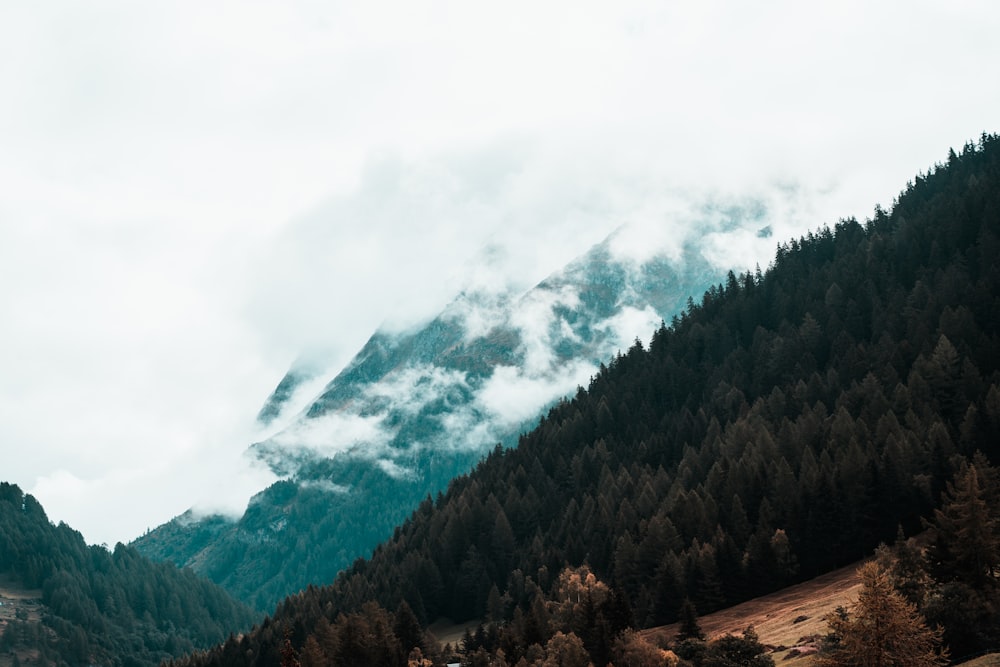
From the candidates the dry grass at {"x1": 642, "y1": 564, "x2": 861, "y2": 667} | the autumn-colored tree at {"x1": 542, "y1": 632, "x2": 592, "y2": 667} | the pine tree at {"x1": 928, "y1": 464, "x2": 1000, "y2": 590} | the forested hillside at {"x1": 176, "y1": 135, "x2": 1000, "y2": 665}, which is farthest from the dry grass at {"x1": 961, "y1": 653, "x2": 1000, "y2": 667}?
the forested hillside at {"x1": 176, "y1": 135, "x2": 1000, "y2": 665}

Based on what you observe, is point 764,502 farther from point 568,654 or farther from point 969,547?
point 969,547

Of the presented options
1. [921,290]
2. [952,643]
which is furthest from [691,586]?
[921,290]

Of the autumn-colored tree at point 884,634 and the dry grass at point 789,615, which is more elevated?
the autumn-colored tree at point 884,634

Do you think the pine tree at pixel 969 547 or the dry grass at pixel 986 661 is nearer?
the dry grass at pixel 986 661

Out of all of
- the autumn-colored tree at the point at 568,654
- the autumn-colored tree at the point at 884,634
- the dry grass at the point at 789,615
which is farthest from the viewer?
the autumn-colored tree at the point at 568,654

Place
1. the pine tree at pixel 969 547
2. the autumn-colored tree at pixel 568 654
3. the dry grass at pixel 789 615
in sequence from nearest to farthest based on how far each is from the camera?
the pine tree at pixel 969 547, the dry grass at pixel 789 615, the autumn-colored tree at pixel 568 654

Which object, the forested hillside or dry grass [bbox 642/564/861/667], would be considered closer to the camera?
dry grass [bbox 642/564/861/667]

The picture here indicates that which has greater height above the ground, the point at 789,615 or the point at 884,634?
the point at 884,634

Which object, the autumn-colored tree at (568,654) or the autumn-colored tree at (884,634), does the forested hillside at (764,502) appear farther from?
the autumn-colored tree at (884,634)

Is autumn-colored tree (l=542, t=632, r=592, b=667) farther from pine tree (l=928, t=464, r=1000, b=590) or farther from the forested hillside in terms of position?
pine tree (l=928, t=464, r=1000, b=590)

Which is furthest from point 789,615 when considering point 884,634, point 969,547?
point 884,634

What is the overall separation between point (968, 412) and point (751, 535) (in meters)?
39.1

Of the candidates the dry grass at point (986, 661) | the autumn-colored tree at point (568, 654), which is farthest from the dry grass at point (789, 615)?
the autumn-colored tree at point (568, 654)

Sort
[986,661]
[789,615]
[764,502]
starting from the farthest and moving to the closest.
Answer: [764,502], [789,615], [986,661]
